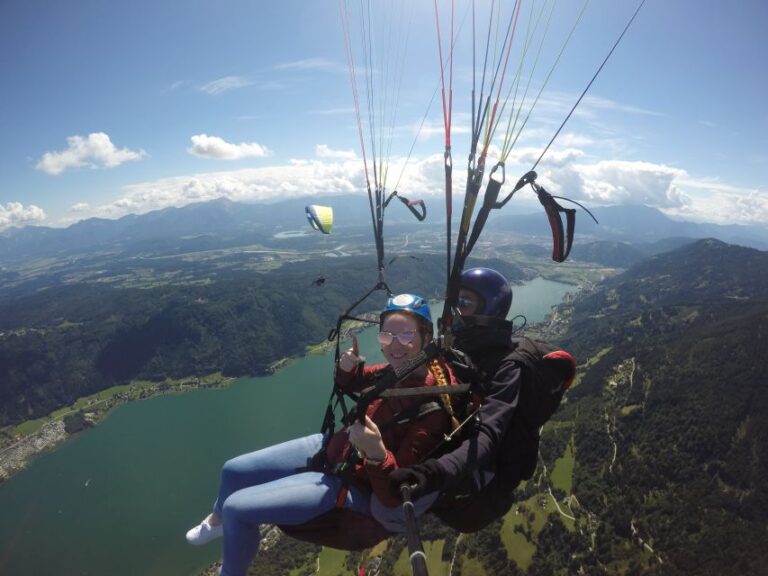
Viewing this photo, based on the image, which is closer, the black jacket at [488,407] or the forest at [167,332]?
the black jacket at [488,407]

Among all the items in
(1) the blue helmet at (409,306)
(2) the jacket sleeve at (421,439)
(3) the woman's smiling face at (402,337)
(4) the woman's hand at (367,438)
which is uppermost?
(1) the blue helmet at (409,306)

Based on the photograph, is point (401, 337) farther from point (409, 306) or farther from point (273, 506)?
point (273, 506)

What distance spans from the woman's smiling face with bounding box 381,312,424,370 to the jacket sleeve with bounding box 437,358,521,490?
62 centimetres

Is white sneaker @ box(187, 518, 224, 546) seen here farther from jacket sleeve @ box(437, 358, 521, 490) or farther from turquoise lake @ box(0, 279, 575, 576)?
turquoise lake @ box(0, 279, 575, 576)

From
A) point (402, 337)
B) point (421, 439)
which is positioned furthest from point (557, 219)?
point (421, 439)

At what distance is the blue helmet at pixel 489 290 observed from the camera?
14.1 feet

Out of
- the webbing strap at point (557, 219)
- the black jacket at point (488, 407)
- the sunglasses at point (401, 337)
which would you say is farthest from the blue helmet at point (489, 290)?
the sunglasses at point (401, 337)

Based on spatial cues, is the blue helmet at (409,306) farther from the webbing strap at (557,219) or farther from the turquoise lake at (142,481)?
the turquoise lake at (142,481)

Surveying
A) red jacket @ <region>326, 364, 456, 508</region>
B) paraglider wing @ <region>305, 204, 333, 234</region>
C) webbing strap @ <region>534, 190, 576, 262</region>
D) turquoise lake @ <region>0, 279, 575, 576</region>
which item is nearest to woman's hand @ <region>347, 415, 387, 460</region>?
red jacket @ <region>326, 364, 456, 508</region>

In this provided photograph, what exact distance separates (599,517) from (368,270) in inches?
5022

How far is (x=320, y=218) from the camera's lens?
1042 centimetres

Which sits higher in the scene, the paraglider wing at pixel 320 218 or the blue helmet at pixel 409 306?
the paraglider wing at pixel 320 218

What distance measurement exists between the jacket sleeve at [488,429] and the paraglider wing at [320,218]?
6.93 meters

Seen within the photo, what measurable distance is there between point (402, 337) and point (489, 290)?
1.36 m
